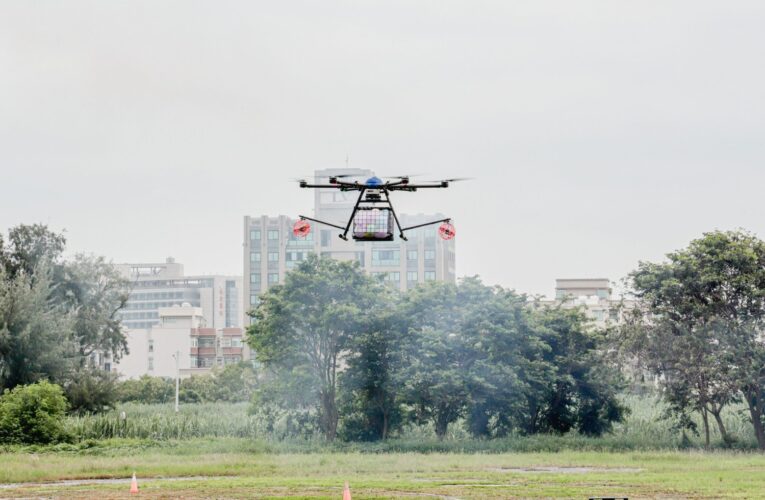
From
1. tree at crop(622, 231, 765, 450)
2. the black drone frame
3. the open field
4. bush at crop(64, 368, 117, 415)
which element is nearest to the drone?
the black drone frame

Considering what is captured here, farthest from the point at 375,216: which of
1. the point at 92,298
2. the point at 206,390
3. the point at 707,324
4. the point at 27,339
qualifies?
the point at 206,390

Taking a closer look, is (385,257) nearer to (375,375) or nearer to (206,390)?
(206,390)

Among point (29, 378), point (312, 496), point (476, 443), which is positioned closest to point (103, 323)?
point (29, 378)

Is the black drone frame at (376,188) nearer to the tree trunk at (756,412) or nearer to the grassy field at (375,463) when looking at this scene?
the grassy field at (375,463)

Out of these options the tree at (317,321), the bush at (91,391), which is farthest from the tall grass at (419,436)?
the bush at (91,391)

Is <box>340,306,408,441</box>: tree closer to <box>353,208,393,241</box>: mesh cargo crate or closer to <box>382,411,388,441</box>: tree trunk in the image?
<box>382,411,388,441</box>: tree trunk

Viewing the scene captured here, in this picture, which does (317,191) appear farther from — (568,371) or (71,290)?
(568,371)

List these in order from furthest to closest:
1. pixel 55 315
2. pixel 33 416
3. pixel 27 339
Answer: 1. pixel 55 315
2. pixel 27 339
3. pixel 33 416
